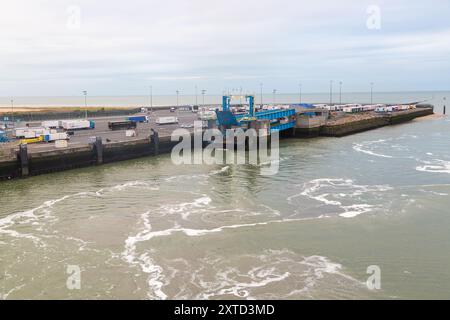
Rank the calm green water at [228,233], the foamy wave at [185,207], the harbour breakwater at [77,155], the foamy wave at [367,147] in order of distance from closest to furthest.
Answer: the calm green water at [228,233], the foamy wave at [185,207], the harbour breakwater at [77,155], the foamy wave at [367,147]

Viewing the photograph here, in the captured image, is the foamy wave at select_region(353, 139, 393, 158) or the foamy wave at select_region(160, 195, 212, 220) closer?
the foamy wave at select_region(160, 195, 212, 220)

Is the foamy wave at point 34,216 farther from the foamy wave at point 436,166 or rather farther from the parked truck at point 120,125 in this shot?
the parked truck at point 120,125

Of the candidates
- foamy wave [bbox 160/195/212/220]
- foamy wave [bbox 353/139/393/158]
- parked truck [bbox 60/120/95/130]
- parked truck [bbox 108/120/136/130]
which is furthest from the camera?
parked truck [bbox 108/120/136/130]

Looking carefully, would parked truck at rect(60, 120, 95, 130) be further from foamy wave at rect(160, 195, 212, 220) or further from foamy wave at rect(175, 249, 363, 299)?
foamy wave at rect(175, 249, 363, 299)

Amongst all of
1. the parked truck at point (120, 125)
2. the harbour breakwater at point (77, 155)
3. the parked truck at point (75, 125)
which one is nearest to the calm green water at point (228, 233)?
the harbour breakwater at point (77, 155)

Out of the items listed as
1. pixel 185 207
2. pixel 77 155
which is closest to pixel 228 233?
pixel 185 207

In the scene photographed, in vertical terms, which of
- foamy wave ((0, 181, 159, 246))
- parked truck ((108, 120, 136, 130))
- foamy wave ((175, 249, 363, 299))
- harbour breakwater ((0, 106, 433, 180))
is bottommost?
foamy wave ((175, 249, 363, 299))

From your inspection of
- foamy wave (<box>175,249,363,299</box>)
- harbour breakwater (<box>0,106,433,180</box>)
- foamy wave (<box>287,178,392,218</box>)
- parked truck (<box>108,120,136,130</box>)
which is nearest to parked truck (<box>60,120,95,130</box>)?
parked truck (<box>108,120,136,130</box>)

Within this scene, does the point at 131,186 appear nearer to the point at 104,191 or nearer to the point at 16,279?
the point at 104,191

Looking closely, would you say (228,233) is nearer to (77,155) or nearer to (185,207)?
(185,207)
